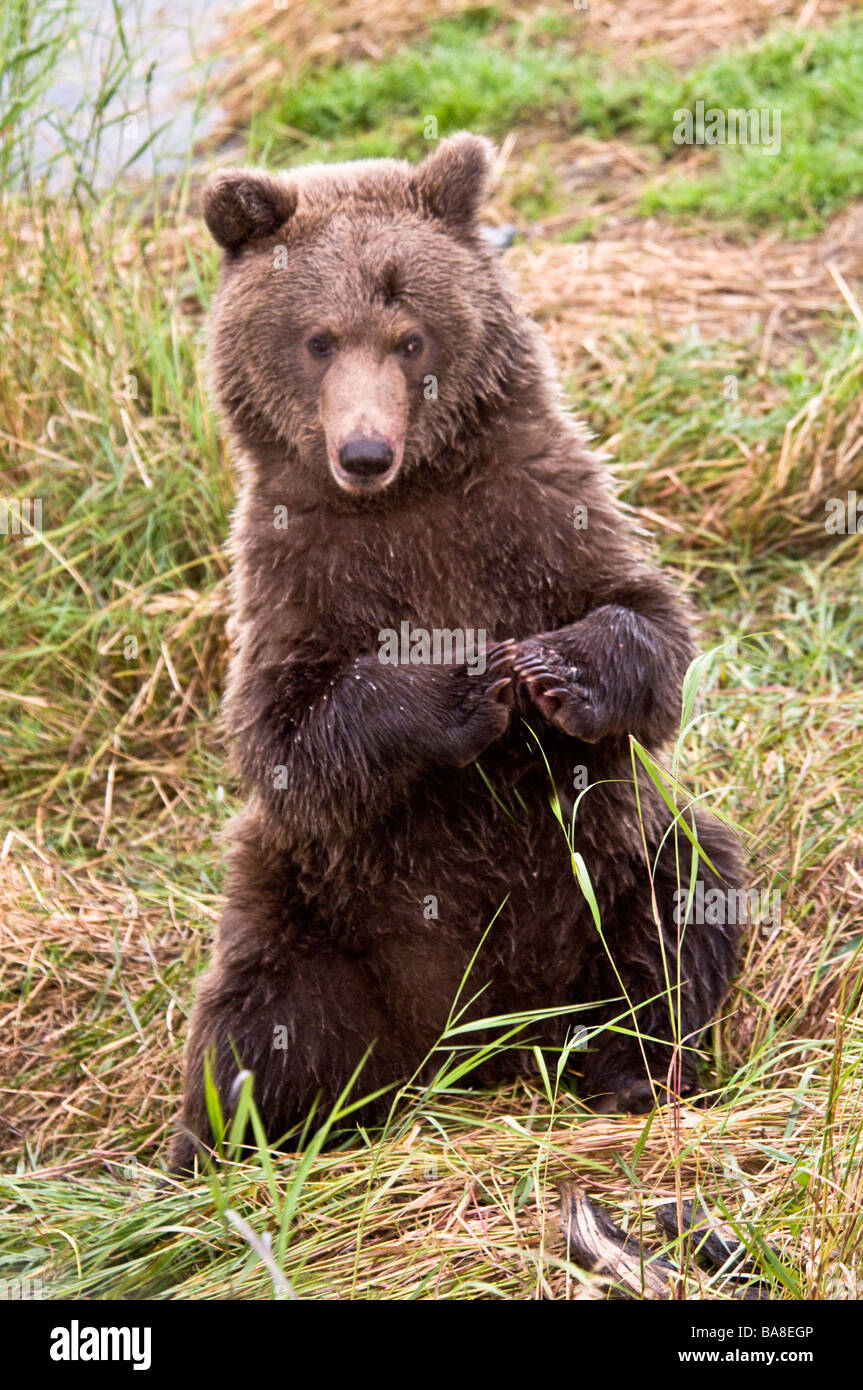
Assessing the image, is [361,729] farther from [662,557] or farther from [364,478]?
[662,557]

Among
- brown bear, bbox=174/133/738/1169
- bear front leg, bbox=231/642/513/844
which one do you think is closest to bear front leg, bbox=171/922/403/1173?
brown bear, bbox=174/133/738/1169

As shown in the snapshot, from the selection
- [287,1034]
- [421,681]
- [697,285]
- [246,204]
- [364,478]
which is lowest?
Result: [287,1034]

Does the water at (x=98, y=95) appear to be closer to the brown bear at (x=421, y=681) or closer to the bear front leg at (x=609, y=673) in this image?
the brown bear at (x=421, y=681)

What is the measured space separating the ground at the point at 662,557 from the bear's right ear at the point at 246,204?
128 centimetres

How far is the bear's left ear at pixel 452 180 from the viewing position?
4.36 metres

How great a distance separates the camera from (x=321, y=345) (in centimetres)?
421

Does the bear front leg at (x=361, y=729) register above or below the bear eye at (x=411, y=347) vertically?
below

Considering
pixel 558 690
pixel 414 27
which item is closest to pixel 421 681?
pixel 558 690

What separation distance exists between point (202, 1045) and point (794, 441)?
3.38 meters

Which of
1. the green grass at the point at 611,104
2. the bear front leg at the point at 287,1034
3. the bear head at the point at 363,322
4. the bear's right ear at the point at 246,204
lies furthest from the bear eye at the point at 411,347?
the green grass at the point at 611,104

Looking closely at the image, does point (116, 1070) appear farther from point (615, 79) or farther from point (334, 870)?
point (615, 79)

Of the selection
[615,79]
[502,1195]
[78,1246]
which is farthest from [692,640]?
[615,79]

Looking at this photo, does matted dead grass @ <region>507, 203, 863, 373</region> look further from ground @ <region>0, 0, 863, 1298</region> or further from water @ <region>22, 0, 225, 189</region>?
water @ <region>22, 0, 225, 189</region>

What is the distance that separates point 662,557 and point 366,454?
2419 mm
